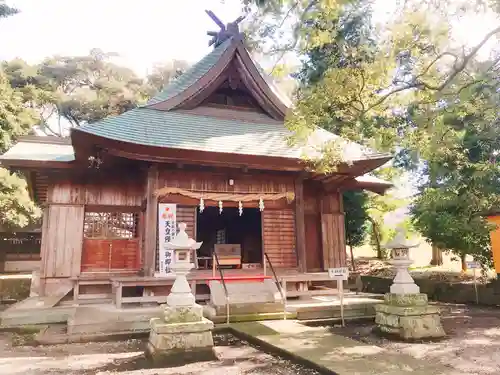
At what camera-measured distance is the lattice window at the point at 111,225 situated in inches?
426

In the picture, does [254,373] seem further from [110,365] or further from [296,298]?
[296,298]

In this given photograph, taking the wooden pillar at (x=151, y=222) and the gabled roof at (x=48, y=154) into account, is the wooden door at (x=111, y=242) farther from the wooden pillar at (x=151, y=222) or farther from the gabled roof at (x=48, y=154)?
the gabled roof at (x=48, y=154)

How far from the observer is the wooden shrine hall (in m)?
9.54

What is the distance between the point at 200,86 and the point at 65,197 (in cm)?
498

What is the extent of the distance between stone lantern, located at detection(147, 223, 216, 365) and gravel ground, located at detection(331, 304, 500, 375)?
2880 millimetres

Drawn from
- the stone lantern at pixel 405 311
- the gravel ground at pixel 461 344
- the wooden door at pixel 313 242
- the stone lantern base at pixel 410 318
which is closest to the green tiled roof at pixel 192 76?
the wooden door at pixel 313 242

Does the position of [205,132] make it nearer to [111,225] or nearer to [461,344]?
[111,225]

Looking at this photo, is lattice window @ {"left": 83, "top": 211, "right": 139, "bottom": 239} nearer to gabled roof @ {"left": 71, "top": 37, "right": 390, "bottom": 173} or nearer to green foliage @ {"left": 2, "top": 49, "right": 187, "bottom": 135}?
gabled roof @ {"left": 71, "top": 37, "right": 390, "bottom": 173}

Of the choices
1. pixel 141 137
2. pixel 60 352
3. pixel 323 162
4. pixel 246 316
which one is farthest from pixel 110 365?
pixel 323 162

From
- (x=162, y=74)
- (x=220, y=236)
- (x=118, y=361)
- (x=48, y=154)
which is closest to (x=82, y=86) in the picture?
(x=162, y=74)

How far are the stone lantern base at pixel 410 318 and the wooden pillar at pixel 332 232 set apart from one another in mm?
5371

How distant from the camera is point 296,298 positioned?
33.2ft

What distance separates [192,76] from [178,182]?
4.52 metres

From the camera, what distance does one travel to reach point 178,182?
33.5ft
